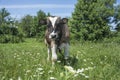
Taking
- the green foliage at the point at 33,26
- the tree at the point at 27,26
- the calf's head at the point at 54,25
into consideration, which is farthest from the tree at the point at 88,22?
the calf's head at the point at 54,25

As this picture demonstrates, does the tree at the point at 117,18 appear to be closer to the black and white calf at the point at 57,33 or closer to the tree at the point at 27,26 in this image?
the tree at the point at 27,26

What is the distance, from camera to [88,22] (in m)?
85.4

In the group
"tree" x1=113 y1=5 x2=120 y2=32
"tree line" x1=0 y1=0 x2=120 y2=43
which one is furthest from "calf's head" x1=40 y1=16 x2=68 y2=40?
"tree" x1=113 y1=5 x2=120 y2=32

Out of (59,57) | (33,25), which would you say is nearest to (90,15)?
(33,25)

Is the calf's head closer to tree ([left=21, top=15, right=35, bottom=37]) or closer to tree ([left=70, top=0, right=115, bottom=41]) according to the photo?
tree ([left=70, top=0, right=115, bottom=41])

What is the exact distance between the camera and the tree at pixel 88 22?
83050 millimetres

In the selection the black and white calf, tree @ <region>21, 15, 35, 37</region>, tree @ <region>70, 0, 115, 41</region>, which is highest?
the black and white calf

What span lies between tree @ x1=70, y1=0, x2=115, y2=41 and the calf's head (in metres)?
70.9

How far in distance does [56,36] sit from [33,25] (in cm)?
10223

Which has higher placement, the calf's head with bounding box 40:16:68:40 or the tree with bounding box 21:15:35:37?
the calf's head with bounding box 40:16:68:40

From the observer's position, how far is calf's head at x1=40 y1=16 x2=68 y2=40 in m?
10.2

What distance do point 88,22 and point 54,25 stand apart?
247 ft

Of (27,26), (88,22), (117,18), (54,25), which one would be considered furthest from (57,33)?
(27,26)

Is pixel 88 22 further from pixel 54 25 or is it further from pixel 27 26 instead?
pixel 54 25
